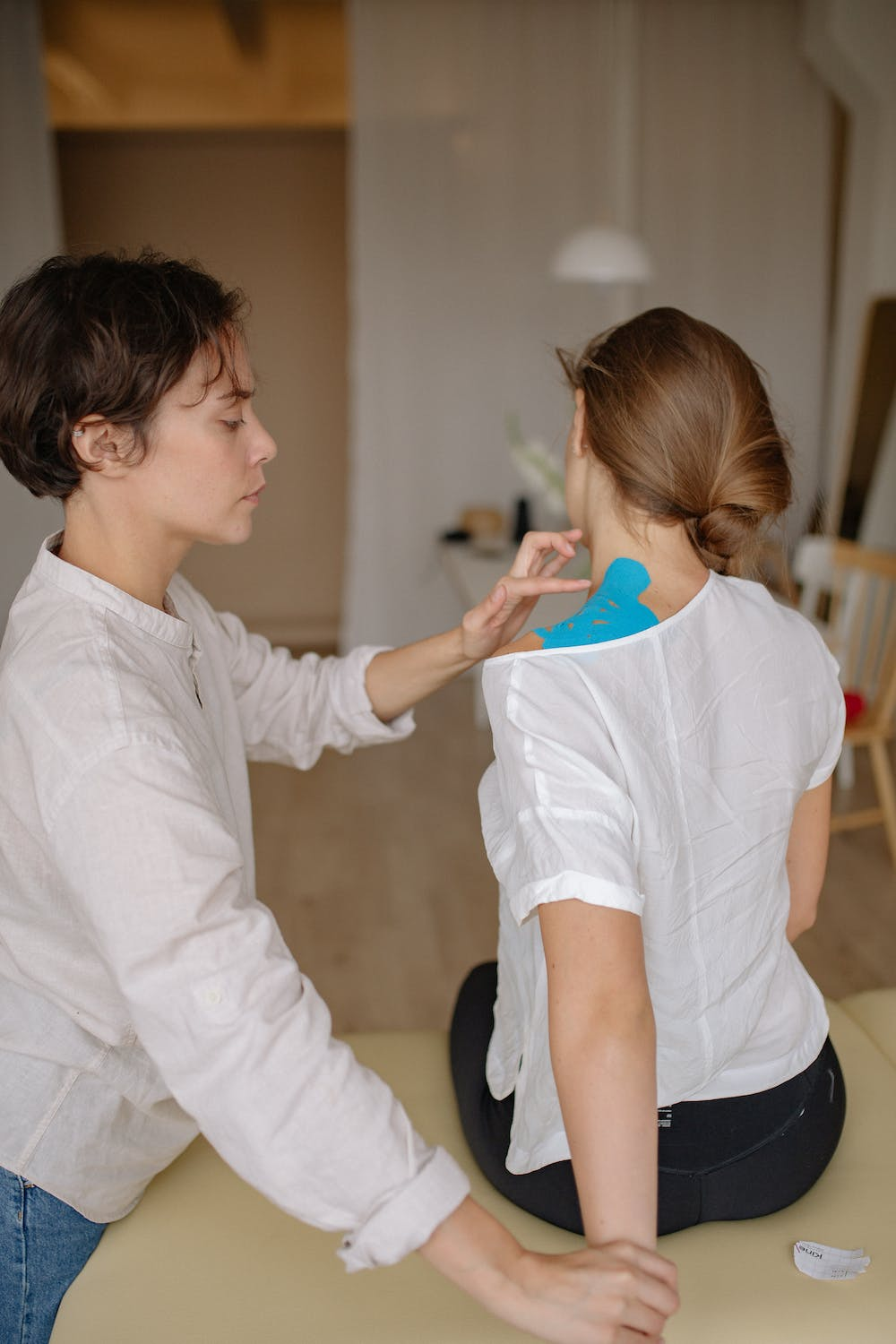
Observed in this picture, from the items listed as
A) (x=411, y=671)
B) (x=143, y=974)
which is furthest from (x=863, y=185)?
(x=143, y=974)

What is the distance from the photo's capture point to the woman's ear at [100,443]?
0.97 m

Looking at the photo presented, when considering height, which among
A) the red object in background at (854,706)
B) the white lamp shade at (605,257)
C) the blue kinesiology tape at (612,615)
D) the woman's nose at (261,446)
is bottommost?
the red object in background at (854,706)

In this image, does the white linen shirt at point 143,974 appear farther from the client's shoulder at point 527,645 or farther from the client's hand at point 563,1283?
the client's shoulder at point 527,645

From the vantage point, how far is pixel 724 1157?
3.66 feet

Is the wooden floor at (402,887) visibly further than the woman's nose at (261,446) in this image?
Yes

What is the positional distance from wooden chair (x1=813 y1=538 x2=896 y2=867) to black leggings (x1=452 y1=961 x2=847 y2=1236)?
1.92 m

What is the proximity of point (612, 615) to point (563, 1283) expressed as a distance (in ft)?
1.78

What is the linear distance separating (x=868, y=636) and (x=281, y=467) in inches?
139

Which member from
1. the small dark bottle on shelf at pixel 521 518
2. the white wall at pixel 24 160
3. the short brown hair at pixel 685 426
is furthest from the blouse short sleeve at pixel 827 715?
the white wall at pixel 24 160

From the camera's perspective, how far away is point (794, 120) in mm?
5023

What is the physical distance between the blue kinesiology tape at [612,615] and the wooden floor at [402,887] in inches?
57.1

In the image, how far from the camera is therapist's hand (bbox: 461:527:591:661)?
3.76 ft

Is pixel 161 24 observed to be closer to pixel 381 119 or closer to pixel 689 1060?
pixel 381 119

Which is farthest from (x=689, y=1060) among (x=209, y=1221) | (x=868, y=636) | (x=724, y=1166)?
(x=868, y=636)
